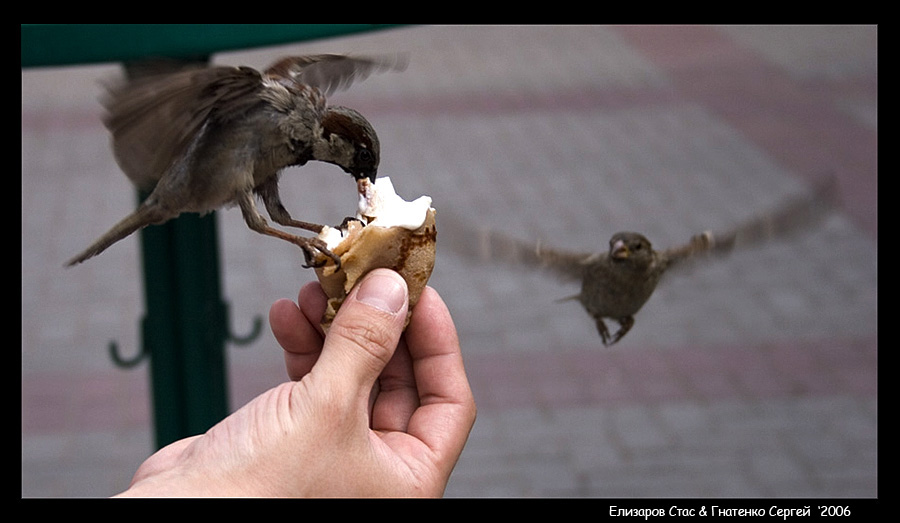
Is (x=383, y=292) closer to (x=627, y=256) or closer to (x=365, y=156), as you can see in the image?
(x=365, y=156)

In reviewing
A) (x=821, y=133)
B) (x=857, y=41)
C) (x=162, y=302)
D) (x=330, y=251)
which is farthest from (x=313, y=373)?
(x=857, y=41)

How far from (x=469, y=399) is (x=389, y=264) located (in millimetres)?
465

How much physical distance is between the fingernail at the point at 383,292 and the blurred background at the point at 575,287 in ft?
1.72

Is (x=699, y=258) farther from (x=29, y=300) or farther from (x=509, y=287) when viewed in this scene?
(x=29, y=300)

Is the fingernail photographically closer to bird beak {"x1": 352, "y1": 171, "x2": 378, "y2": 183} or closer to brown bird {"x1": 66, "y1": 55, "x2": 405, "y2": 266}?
brown bird {"x1": 66, "y1": 55, "x2": 405, "y2": 266}

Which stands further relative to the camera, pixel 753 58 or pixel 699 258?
pixel 753 58

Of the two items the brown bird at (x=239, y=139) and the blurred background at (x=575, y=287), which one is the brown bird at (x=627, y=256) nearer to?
the blurred background at (x=575, y=287)

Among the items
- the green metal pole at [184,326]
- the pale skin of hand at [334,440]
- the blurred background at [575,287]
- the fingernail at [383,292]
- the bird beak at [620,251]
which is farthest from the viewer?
the blurred background at [575,287]

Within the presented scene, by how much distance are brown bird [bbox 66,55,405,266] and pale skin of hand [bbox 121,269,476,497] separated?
0.87ft

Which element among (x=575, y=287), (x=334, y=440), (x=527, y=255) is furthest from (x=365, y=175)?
(x=575, y=287)

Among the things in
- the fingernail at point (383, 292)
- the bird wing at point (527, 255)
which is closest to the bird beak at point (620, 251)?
the bird wing at point (527, 255)

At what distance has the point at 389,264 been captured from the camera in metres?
2.40

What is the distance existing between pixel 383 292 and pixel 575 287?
4531 mm

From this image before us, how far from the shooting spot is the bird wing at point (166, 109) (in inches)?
85.0
